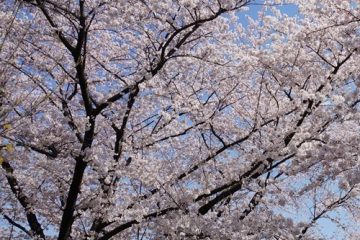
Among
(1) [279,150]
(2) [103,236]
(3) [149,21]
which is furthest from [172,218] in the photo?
(3) [149,21]

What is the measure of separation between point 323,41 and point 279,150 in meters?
2.08

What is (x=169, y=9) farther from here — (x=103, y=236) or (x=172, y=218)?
(x=103, y=236)

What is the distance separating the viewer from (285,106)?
30.0ft

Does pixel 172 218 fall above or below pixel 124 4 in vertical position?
below

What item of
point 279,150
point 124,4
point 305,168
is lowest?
point 305,168

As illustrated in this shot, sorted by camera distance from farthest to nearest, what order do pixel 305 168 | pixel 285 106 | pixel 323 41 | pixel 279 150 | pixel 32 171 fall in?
pixel 32 171 → pixel 285 106 → pixel 323 41 → pixel 279 150 → pixel 305 168

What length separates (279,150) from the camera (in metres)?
7.77

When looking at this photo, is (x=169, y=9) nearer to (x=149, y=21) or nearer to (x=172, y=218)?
(x=149, y=21)

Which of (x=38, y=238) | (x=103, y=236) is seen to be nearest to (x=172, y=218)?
(x=103, y=236)

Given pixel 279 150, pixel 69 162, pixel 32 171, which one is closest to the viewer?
pixel 279 150

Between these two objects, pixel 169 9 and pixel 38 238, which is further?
pixel 38 238

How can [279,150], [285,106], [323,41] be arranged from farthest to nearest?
[285,106] < [323,41] < [279,150]

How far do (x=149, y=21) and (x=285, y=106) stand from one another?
2879mm

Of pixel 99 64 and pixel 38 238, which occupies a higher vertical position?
pixel 99 64
